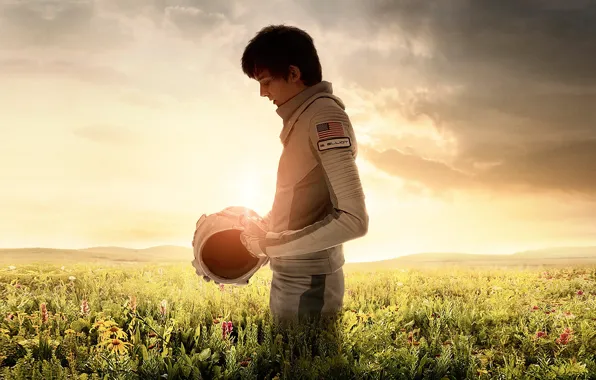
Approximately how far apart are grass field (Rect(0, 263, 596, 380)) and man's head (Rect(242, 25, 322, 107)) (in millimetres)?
2094

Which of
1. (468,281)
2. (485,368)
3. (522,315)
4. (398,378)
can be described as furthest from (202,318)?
(468,281)

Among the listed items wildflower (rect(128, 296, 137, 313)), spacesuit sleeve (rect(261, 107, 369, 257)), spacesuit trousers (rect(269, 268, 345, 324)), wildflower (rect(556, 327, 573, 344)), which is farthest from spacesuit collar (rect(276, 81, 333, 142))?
wildflower (rect(556, 327, 573, 344))

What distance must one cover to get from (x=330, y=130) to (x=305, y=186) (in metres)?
0.54

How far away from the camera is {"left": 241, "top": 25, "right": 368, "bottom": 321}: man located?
4.26 m

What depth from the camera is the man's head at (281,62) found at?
467cm

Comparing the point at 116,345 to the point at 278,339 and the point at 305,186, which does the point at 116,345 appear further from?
the point at 305,186

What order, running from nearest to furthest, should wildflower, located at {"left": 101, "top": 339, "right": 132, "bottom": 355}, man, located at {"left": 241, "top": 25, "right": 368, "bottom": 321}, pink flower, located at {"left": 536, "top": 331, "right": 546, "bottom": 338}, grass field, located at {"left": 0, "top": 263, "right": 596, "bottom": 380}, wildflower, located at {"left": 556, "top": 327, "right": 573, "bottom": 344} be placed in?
grass field, located at {"left": 0, "top": 263, "right": 596, "bottom": 380}
man, located at {"left": 241, "top": 25, "right": 368, "bottom": 321}
wildflower, located at {"left": 101, "top": 339, "right": 132, "bottom": 355}
wildflower, located at {"left": 556, "top": 327, "right": 573, "bottom": 344}
pink flower, located at {"left": 536, "top": 331, "right": 546, "bottom": 338}

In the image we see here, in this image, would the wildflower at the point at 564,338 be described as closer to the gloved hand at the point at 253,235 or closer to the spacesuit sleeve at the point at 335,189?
the spacesuit sleeve at the point at 335,189

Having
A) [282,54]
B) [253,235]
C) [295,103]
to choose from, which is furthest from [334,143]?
[253,235]

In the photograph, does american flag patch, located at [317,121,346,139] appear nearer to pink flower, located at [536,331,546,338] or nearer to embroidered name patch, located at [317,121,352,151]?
embroidered name patch, located at [317,121,352,151]

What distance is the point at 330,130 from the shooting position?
434 cm

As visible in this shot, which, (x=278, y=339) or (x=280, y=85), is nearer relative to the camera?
(x=278, y=339)

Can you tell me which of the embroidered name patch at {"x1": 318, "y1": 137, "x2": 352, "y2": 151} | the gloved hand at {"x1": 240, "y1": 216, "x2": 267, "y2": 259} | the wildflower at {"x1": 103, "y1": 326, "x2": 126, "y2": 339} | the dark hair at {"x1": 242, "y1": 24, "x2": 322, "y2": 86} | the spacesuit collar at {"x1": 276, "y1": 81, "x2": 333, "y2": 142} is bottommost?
the wildflower at {"x1": 103, "y1": 326, "x2": 126, "y2": 339}

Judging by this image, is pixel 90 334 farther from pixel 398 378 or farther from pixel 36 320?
pixel 398 378
